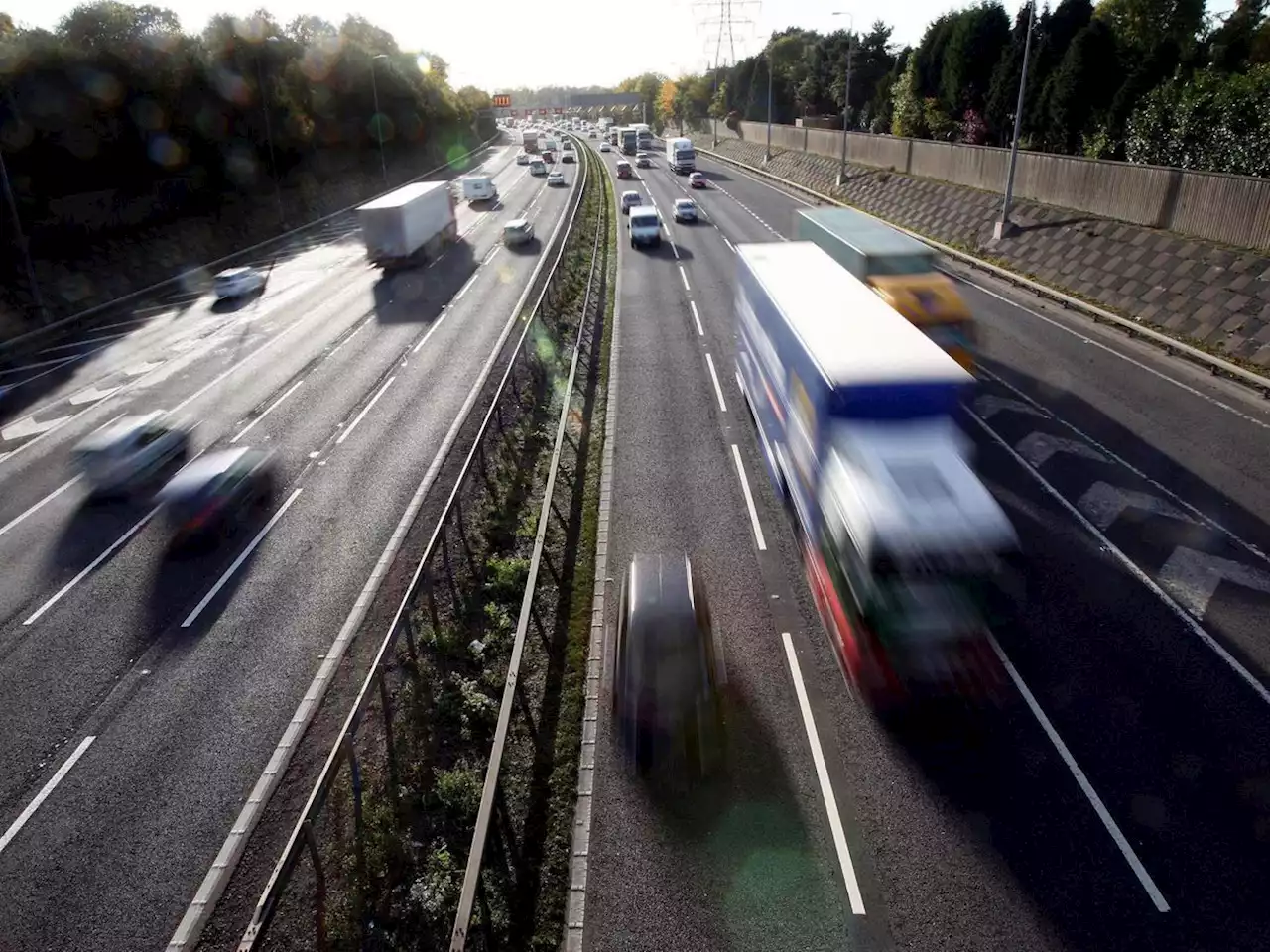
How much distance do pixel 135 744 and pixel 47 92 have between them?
45.2 m

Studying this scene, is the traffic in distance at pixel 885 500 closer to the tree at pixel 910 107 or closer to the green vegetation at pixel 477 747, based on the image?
the green vegetation at pixel 477 747

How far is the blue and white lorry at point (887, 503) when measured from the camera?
35.9 feet

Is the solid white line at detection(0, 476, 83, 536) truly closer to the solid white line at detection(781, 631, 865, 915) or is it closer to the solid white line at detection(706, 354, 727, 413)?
the solid white line at detection(706, 354, 727, 413)

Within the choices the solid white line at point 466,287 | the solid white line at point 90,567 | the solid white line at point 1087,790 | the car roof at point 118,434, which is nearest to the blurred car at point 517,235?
the solid white line at point 466,287

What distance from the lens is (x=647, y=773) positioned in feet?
37.5

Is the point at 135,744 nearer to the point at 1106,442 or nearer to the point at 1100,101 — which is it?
the point at 1106,442

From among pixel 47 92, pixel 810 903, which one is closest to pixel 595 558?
pixel 810 903

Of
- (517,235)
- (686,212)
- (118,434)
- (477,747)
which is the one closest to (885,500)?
(477,747)

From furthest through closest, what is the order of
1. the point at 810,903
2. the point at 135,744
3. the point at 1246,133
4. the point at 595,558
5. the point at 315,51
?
the point at 315,51 → the point at 1246,133 → the point at 595,558 → the point at 135,744 → the point at 810,903

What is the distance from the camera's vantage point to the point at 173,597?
1606cm

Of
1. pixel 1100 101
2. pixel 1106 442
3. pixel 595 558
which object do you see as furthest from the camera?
pixel 1100 101

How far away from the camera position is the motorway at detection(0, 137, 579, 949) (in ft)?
35.0

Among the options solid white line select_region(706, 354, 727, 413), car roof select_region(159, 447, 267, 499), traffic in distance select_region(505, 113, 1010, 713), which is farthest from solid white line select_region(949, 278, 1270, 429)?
car roof select_region(159, 447, 267, 499)

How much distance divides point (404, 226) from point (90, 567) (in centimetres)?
2985
